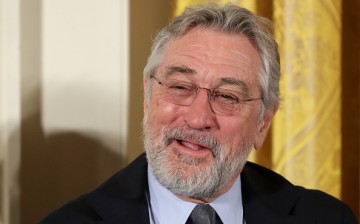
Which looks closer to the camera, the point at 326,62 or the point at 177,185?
the point at 177,185

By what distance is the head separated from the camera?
1.59 m

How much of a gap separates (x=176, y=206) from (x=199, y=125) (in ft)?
0.67

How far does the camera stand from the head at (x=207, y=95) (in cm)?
159

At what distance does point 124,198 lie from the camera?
165cm

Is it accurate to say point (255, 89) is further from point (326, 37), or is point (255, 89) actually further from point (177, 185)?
point (326, 37)

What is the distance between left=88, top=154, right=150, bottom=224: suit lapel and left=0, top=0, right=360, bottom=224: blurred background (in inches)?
11.4

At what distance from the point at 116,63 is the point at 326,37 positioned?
23.3 inches

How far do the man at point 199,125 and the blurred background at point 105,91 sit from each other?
0.28 m

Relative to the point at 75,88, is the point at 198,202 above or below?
below

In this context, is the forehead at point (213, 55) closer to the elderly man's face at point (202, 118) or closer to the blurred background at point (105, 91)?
the elderly man's face at point (202, 118)

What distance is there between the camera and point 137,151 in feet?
6.75
